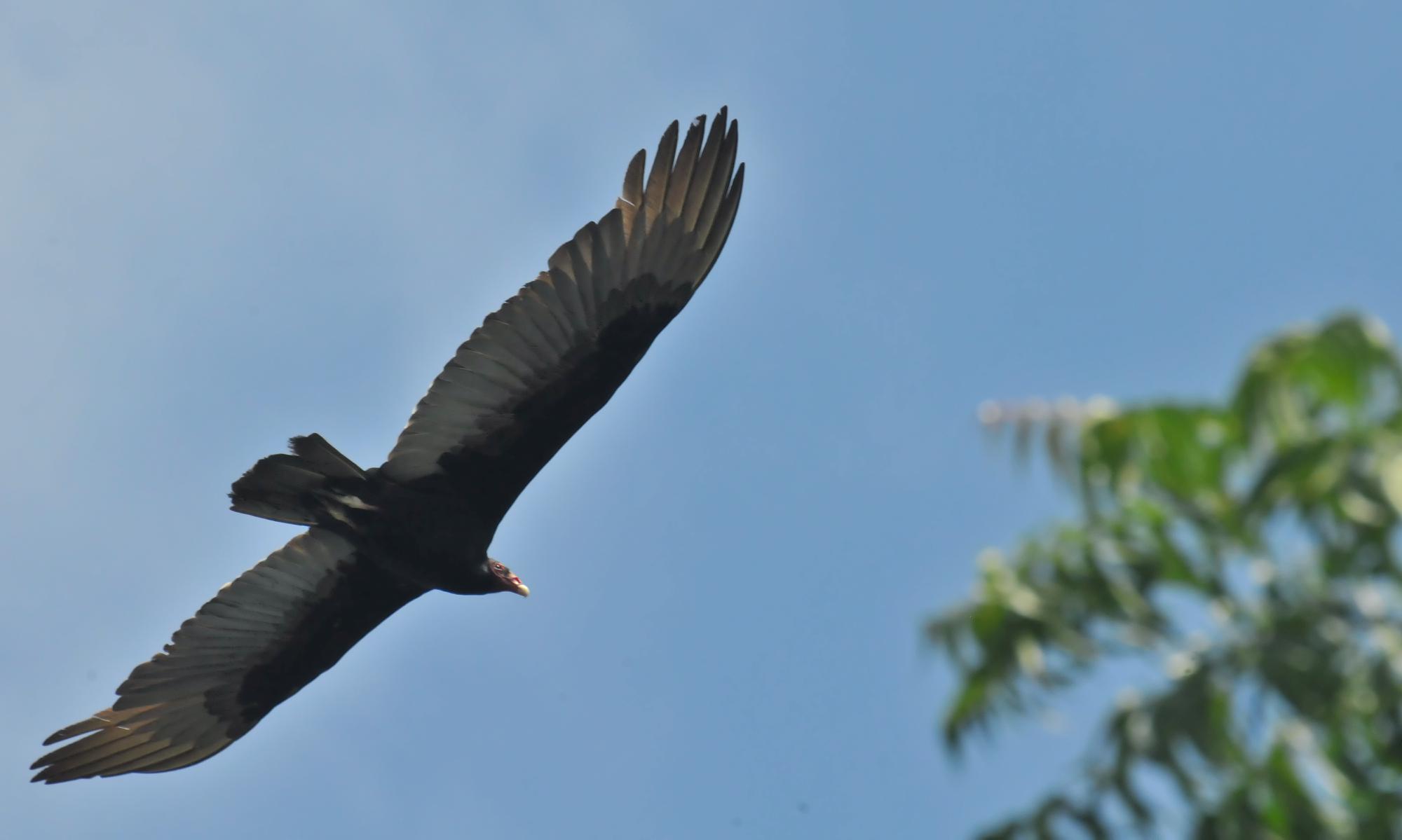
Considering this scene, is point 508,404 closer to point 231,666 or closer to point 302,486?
point 302,486

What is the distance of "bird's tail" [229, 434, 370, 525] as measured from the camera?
29.7 ft

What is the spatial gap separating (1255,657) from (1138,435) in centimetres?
60

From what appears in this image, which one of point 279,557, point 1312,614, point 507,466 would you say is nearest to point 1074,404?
point 1312,614

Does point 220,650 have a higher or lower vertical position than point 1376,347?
higher

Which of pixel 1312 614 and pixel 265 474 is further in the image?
pixel 265 474

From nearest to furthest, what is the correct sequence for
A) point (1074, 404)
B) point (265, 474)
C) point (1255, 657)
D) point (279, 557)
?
point (1255, 657), point (1074, 404), point (265, 474), point (279, 557)

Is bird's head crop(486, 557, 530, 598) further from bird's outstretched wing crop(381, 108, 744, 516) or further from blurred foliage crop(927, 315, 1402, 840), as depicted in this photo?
blurred foliage crop(927, 315, 1402, 840)

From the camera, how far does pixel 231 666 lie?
10.8 meters

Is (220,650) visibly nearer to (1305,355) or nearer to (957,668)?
(957,668)

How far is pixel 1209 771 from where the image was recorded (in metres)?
3.30

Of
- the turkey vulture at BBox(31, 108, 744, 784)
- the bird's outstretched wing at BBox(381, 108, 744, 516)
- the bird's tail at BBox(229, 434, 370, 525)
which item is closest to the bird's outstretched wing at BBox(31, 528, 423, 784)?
the turkey vulture at BBox(31, 108, 744, 784)

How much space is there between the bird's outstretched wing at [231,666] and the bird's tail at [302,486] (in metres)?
0.95

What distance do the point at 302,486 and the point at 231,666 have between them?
217 centimetres

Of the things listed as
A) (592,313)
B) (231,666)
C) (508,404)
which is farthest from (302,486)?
(231,666)
